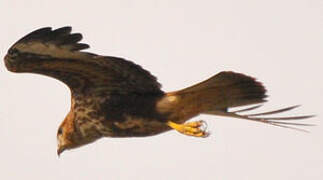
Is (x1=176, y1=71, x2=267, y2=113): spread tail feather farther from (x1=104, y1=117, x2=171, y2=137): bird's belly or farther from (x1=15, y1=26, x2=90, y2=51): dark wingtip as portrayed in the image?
(x1=15, y1=26, x2=90, y2=51): dark wingtip

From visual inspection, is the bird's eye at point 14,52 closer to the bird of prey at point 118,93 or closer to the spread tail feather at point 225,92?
the bird of prey at point 118,93

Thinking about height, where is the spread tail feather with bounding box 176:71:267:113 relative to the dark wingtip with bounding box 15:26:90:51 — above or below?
below

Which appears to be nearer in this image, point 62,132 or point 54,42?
point 54,42

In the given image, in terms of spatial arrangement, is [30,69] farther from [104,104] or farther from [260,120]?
[260,120]

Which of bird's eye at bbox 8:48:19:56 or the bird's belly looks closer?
bird's eye at bbox 8:48:19:56

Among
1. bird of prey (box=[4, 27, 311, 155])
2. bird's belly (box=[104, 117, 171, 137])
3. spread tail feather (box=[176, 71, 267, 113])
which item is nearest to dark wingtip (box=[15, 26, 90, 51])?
bird of prey (box=[4, 27, 311, 155])

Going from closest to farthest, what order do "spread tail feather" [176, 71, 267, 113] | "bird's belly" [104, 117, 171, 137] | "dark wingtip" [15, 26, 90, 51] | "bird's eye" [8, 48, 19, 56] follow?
1. "dark wingtip" [15, 26, 90, 51]
2. "bird's eye" [8, 48, 19, 56]
3. "spread tail feather" [176, 71, 267, 113]
4. "bird's belly" [104, 117, 171, 137]

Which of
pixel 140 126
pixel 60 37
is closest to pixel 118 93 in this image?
pixel 140 126

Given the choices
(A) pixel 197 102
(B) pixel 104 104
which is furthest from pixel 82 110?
(A) pixel 197 102

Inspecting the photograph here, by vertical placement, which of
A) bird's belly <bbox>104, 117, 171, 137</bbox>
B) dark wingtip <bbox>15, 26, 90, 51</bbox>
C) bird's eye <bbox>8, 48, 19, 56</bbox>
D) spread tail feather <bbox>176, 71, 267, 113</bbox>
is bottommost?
bird's belly <bbox>104, 117, 171, 137</bbox>
